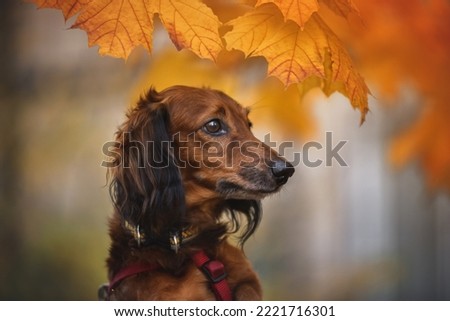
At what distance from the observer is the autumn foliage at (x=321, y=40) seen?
116 inches

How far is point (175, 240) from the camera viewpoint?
9.18ft

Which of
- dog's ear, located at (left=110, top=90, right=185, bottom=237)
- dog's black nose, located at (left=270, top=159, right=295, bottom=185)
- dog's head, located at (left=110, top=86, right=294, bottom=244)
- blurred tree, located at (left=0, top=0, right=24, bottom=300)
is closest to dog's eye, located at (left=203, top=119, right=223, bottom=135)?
dog's head, located at (left=110, top=86, right=294, bottom=244)

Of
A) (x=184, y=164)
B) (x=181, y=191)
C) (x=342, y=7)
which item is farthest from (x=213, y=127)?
(x=342, y=7)

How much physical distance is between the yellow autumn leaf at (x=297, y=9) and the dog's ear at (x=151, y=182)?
678 mm

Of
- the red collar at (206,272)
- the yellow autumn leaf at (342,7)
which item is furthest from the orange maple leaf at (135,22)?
the red collar at (206,272)

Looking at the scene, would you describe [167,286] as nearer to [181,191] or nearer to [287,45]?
[181,191]

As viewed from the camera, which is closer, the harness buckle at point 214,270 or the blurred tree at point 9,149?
the harness buckle at point 214,270

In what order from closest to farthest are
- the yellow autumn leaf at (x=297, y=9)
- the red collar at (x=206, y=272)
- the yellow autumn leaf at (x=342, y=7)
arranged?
the red collar at (x=206, y=272) → the yellow autumn leaf at (x=297, y=9) → the yellow autumn leaf at (x=342, y=7)

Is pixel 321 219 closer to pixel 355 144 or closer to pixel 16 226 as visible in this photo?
pixel 355 144

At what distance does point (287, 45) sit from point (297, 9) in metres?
0.17

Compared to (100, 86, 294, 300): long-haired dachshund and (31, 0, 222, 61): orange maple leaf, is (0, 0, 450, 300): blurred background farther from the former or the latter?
(100, 86, 294, 300): long-haired dachshund

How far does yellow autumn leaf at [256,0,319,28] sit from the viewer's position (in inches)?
115

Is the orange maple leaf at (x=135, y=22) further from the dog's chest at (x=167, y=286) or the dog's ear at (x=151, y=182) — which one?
the dog's chest at (x=167, y=286)

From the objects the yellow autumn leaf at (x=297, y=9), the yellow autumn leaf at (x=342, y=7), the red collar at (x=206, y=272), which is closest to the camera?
the red collar at (x=206, y=272)
